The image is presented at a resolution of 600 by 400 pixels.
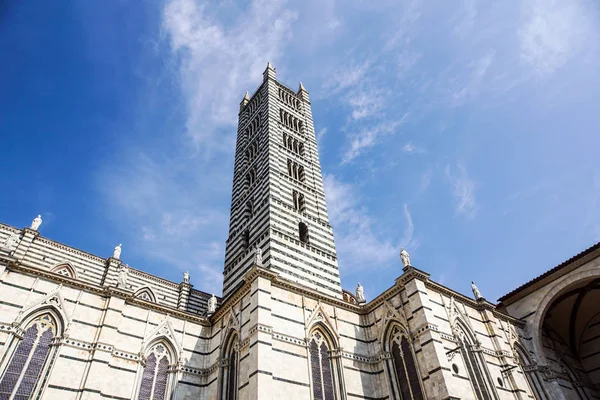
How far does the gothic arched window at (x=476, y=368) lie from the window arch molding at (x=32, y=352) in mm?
15330

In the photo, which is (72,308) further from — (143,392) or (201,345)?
(201,345)

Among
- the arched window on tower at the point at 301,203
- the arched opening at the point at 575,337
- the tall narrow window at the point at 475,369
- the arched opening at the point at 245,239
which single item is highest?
the arched window on tower at the point at 301,203

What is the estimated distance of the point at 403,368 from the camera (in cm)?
1638

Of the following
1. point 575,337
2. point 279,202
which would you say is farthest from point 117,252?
point 575,337

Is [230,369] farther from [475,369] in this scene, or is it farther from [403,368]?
[475,369]

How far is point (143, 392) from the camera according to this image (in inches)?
616

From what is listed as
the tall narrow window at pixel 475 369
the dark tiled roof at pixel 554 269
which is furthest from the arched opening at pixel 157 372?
the dark tiled roof at pixel 554 269

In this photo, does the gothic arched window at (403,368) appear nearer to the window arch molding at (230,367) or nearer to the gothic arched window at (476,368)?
the gothic arched window at (476,368)

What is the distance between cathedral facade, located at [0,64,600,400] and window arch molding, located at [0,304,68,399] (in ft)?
0.12

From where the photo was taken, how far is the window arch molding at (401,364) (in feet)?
51.0

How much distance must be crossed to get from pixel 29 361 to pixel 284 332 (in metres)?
8.82

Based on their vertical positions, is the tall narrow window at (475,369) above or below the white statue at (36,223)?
below

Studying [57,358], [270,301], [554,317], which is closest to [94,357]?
[57,358]

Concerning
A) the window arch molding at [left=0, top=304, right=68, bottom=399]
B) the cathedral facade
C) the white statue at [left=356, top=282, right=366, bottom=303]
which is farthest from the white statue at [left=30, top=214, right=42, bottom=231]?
the white statue at [left=356, top=282, right=366, bottom=303]
